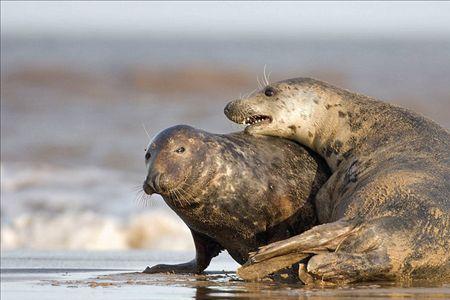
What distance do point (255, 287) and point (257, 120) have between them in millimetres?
2139

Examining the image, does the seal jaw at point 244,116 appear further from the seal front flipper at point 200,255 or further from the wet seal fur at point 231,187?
the seal front flipper at point 200,255

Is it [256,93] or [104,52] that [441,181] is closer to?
[256,93]

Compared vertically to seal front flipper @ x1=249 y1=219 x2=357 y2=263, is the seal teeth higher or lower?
higher

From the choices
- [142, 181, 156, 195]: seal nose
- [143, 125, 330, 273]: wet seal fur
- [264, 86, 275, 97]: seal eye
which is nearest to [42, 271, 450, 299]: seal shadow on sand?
[143, 125, 330, 273]: wet seal fur

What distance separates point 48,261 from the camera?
10.2 metres

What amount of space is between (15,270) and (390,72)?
23115mm

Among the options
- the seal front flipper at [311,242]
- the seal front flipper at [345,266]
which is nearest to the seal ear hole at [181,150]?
the seal front flipper at [311,242]

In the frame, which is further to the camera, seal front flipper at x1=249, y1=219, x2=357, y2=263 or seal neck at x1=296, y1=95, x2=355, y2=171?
seal neck at x1=296, y1=95, x2=355, y2=171

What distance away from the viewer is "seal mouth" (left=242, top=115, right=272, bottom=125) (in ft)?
30.5

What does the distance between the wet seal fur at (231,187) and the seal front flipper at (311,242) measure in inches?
37.1

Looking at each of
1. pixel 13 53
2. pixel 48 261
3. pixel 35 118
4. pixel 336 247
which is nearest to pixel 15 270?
pixel 48 261

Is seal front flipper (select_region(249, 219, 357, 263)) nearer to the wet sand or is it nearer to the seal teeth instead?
the wet sand

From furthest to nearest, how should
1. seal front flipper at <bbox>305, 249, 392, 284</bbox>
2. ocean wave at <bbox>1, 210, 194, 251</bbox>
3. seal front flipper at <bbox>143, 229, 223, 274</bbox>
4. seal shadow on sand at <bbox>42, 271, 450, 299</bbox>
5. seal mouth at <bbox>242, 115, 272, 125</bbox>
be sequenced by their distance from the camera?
ocean wave at <bbox>1, 210, 194, 251</bbox>
seal mouth at <bbox>242, 115, 272, 125</bbox>
seal front flipper at <bbox>143, 229, 223, 274</bbox>
seal front flipper at <bbox>305, 249, 392, 284</bbox>
seal shadow on sand at <bbox>42, 271, 450, 299</bbox>

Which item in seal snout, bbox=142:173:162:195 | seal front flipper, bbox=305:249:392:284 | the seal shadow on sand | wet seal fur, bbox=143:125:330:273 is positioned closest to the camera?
the seal shadow on sand
